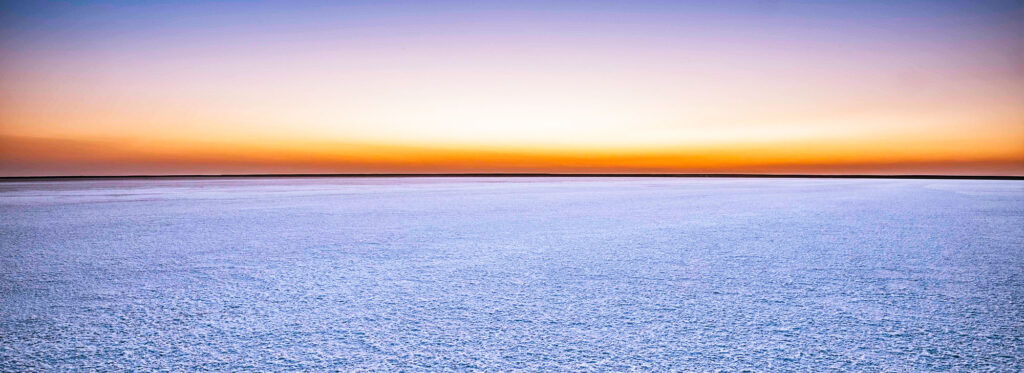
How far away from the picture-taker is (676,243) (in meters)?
6.97

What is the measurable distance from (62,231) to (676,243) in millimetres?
8535

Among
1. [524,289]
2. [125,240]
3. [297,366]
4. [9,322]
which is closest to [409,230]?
[125,240]

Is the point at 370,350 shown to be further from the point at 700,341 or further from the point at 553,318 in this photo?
the point at 700,341

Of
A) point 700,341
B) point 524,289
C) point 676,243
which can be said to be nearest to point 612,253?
point 676,243

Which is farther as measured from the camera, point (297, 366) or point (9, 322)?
point (9, 322)

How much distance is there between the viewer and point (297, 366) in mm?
2557

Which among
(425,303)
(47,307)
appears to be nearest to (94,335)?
(47,307)

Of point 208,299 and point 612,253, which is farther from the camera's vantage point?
point 612,253

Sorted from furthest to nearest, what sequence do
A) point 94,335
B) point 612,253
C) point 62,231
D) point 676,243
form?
point 62,231, point 676,243, point 612,253, point 94,335

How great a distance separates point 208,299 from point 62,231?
250 inches

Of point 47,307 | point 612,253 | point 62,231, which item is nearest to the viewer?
point 47,307

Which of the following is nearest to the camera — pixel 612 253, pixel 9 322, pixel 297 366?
pixel 297 366

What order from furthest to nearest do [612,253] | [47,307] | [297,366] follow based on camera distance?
[612,253] → [47,307] → [297,366]

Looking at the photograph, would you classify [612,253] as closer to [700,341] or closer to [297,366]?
[700,341]
